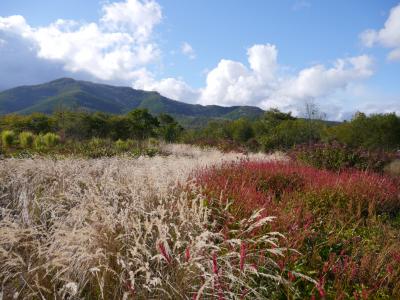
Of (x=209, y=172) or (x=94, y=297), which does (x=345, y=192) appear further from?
(x=94, y=297)

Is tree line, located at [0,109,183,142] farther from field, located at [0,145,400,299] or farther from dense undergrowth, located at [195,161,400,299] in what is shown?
field, located at [0,145,400,299]

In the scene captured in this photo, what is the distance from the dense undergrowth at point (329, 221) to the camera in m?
2.82

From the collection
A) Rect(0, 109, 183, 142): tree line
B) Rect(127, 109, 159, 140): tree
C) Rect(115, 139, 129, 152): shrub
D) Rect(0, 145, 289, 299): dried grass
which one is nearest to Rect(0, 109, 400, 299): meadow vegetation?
Rect(0, 145, 289, 299): dried grass

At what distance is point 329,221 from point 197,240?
236cm

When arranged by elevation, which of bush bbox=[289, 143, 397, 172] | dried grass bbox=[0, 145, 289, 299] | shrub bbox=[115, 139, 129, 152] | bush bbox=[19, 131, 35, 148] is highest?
bush bbox=[289, 143, 397, 172]

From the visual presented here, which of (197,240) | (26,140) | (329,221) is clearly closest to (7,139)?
(26,140)

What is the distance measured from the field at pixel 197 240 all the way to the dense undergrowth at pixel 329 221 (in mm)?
21

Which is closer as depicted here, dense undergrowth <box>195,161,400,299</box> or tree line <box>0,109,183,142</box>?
dense undergrowth <box>195,161,400,299</box>

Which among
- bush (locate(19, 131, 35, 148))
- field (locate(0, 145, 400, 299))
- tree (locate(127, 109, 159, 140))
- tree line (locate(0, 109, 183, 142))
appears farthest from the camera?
tree (locate(127, 109, 159, 140))

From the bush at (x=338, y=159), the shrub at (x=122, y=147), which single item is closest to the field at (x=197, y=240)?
the bush at (x=338, y=159)

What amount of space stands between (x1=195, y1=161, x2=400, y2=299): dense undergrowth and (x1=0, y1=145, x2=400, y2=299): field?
2 centimetres

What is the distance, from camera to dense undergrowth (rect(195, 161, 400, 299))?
2818mm

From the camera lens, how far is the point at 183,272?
2520mm

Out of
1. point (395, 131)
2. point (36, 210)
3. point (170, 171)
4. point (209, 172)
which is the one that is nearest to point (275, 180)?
point (209, 172)
